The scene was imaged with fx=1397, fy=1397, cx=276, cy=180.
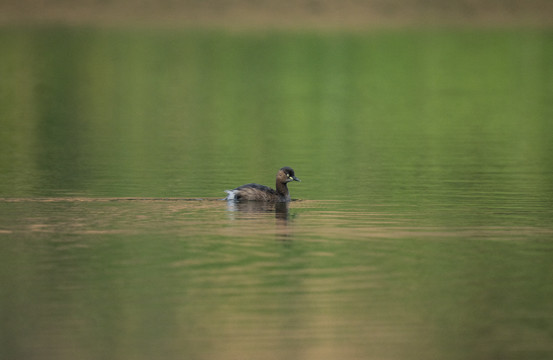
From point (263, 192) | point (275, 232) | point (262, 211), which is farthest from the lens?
point (263, 192)

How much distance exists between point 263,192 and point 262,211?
0.90 meters

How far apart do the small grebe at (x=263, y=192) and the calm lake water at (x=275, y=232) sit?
1.10 ft

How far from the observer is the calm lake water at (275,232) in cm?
1322

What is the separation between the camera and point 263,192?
22156 millimetres

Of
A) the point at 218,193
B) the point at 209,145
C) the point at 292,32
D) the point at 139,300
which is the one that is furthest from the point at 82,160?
the point at 292,32

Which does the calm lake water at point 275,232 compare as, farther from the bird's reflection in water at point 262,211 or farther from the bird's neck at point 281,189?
the bird's neck at point 281,189

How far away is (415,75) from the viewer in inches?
2881

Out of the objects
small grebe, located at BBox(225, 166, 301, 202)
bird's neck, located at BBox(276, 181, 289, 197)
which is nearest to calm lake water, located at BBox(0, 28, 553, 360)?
small grebe, located at BBox(225, 166, 301, 202)

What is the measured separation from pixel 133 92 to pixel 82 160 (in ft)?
86.3

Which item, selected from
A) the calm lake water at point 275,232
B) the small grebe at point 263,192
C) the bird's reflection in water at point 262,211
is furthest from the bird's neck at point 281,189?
the calm lake water at point 275,232

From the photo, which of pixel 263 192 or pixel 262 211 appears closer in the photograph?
pixel 262 211

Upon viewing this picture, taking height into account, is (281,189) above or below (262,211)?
above

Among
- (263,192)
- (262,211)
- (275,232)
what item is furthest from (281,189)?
(275,232)

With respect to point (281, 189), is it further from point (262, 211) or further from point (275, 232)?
point (275, 232)
